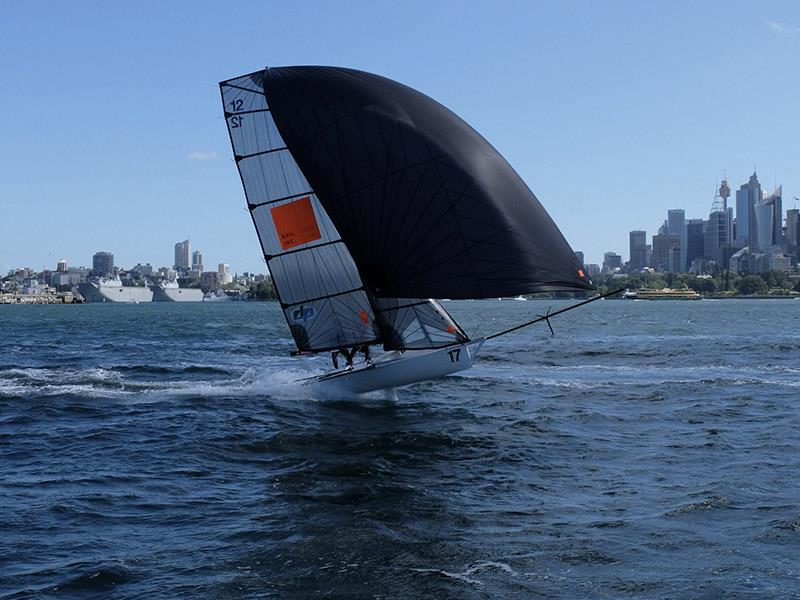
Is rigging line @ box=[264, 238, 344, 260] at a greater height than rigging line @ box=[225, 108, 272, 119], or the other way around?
rigging line @ box=[225, 108, 272, 119]

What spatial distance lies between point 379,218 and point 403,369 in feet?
11.5

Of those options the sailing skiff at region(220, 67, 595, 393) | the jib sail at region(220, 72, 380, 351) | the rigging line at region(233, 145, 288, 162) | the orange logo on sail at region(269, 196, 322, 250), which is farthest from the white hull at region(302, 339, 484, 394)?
the rigging line at region(233, 145, 288, 162)

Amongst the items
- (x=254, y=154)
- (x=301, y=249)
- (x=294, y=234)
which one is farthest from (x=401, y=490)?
(x=254, y=154)

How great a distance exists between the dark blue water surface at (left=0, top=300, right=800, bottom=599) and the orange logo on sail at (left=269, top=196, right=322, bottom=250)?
3934 millimetres

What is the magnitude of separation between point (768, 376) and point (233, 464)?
63.4 feet

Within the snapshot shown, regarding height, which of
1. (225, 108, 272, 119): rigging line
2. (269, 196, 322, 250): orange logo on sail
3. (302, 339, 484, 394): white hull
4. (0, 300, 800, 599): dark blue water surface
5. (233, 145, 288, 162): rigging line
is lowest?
(0, 300, 800, 599): dark blue water surface

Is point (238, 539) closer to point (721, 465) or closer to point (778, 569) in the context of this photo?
point (778, 569)

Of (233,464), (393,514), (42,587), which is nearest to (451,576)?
(393,514)

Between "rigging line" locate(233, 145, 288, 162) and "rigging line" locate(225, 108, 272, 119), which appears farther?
"rigging line" locate(225, 108, 272, 119)

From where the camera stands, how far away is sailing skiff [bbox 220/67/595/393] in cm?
1759

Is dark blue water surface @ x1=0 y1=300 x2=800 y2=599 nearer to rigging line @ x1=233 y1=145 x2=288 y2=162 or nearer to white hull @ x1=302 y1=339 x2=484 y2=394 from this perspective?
white hull @ x1=302 y1=339 x2=484 y2=394

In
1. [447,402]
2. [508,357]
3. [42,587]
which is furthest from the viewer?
[508,357]

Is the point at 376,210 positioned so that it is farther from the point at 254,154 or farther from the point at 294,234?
the point at 254,154

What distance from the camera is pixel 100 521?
36.8 feet
